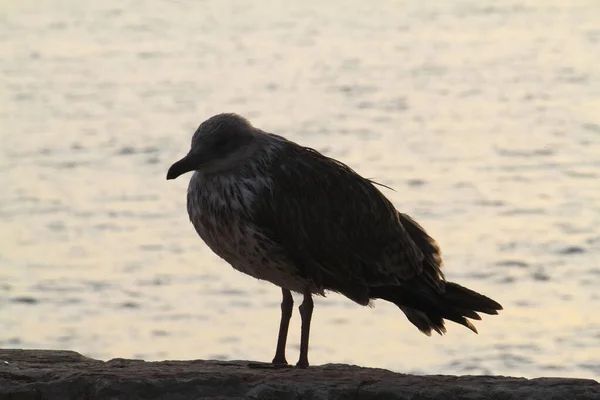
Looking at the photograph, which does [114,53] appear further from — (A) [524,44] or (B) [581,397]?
(B) [581,397]

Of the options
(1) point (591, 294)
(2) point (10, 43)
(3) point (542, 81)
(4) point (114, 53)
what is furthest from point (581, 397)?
(2) point (10, 43)

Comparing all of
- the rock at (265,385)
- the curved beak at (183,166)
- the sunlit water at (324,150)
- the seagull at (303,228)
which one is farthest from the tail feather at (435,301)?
the sunlit water at (324,150)

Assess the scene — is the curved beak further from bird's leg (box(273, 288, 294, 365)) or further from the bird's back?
bird's leg (box(273, 288, 294, 365))

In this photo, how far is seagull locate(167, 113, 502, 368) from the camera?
835 cm

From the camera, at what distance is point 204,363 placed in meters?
8.97

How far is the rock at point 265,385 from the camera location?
8.01m

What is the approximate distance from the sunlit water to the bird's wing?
569cm

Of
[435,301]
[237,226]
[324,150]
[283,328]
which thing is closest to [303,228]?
[237,226]

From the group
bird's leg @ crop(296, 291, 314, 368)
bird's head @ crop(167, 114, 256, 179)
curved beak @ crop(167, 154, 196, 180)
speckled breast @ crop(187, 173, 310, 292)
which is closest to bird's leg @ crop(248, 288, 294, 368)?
bird's leg @ crop(296, 291, 314, 368)

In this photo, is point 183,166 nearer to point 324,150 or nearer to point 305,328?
point 305,328

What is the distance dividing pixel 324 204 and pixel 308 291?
52cm

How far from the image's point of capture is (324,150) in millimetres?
22062

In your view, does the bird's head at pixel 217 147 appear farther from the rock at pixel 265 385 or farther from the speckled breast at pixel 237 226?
the rock at pixel 265 385

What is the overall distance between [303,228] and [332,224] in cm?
27
